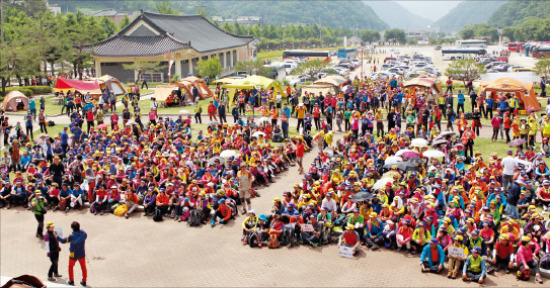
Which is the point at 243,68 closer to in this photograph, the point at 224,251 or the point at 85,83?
the point at 85,83

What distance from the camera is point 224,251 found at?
12656 millimetres

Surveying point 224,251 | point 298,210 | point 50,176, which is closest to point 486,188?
point 298,210

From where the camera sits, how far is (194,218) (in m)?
14.3

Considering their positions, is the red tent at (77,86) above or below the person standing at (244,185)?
above

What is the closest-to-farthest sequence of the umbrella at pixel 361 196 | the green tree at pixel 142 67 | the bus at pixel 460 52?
the umbrella at pixel 361 196 → the green tree at pixel 142 67 → the bus at pixel 460 52

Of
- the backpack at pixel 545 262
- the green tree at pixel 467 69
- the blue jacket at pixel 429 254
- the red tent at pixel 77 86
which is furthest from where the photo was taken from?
the green tree at pixel 467 69

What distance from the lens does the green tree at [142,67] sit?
47.6m

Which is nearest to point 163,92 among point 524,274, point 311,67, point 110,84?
point 110,84

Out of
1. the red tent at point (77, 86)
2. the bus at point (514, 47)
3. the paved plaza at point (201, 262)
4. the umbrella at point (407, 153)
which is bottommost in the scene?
the paved plaza at point (201, 262)

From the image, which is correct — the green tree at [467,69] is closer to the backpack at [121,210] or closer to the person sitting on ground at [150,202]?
the person sitting on ground at [150,202]

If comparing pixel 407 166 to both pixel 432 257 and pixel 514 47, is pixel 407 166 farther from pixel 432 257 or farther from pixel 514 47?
pixel 514 47

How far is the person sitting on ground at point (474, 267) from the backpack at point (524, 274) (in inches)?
28.7

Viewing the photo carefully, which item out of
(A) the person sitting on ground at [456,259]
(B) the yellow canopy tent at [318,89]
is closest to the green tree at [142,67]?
(B) the yellow canopy tent at [318,89]

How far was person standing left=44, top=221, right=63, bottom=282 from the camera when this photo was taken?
436 inches
